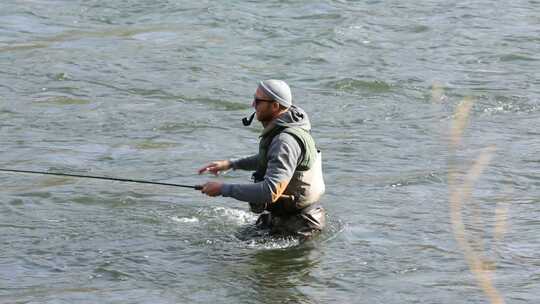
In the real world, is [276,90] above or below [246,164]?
above

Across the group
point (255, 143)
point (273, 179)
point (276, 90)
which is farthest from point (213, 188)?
point (255, 143)

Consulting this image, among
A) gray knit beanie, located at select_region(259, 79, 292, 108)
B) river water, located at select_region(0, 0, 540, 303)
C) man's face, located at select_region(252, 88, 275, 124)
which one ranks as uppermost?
gray knit beanie, located at select_region(259, 79, 292, 108)

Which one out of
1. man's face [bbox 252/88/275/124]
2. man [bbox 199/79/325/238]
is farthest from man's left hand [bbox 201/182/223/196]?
man's face [bbox 252/88/275/124]

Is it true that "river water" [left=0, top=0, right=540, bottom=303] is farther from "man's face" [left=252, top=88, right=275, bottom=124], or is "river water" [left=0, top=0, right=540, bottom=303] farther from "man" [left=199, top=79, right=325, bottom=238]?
"man's face" [left=252, top=88, right=275, bottom=124]

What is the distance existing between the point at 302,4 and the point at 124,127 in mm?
7467

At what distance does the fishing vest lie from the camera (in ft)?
26.9

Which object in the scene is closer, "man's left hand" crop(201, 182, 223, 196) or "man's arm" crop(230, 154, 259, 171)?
"man's left hand" crop(201, 182, 223, 196)

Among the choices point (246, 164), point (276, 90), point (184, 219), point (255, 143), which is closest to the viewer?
point (276, 90)

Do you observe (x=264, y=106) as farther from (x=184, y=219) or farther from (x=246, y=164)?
(x=184, y=219)

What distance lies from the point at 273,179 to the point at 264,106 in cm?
53

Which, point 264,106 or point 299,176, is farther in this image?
point 299,176

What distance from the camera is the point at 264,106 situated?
8.20 metres

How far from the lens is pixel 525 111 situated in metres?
13.6

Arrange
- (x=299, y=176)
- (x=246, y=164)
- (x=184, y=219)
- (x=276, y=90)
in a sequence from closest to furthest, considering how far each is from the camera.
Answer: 1. (x=276, y=90)
2. (x=299, y=176)
3. (x=246, y=164)
4. (x=184, y=219)
